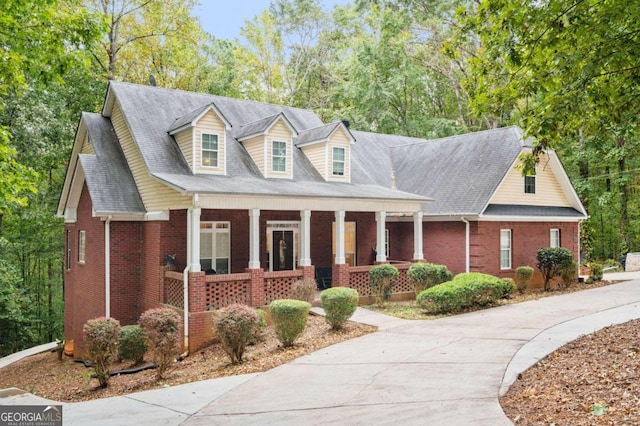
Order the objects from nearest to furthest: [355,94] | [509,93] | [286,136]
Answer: [509,93]
[286,136]
[355,94]

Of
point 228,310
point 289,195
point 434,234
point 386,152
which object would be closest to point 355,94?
point 386,152

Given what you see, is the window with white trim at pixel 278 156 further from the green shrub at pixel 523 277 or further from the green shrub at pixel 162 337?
the green shrub at pixel 523 277

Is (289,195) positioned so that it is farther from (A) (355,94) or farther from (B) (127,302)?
(A) (355,94)

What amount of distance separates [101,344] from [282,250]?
31.0 ft

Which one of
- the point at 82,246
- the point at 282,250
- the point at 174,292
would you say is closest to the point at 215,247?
the point at 282,250

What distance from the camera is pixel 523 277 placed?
19.6m

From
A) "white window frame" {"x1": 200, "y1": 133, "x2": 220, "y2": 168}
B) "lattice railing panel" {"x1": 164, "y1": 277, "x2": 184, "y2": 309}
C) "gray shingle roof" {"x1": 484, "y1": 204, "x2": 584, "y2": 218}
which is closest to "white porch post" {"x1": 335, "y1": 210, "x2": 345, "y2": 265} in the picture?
"white window frame" {"x1": 200, "y1": 133, "x2": 220, "y2": 168}

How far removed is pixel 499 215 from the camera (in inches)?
778

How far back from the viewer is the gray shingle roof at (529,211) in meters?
19.8

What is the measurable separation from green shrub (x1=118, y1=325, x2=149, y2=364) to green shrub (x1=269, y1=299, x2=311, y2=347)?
3.69m

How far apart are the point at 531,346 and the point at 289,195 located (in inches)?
313

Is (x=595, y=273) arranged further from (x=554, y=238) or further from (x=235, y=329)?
(x=235, y=329)

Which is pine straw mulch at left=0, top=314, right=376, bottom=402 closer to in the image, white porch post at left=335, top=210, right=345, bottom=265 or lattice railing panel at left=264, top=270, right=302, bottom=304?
lattice railing panel at left=264, top=270, right=302, bottom=304

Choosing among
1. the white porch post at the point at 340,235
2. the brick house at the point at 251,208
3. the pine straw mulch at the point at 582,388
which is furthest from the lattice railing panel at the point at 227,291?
the pine straw mulch at the point at 582,388
